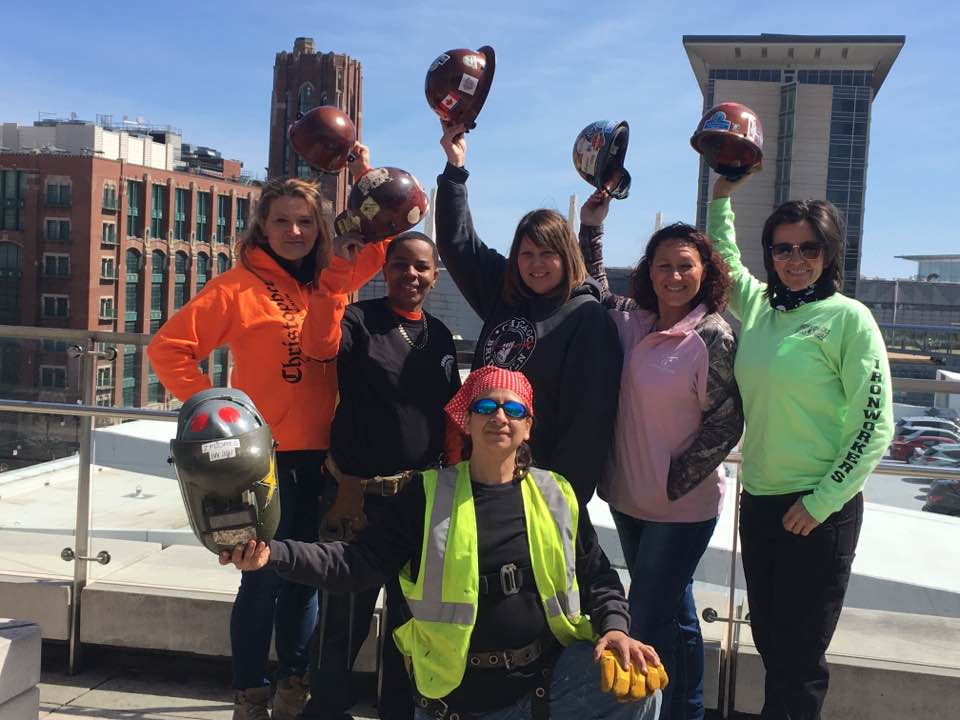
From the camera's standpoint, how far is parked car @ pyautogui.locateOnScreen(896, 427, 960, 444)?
381 centimetres

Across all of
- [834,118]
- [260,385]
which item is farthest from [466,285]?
[834,118]

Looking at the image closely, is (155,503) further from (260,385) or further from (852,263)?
(852,263)

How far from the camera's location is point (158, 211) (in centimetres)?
8169

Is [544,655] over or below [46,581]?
over

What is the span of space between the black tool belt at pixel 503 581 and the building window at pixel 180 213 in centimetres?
8579

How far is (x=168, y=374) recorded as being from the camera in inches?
129

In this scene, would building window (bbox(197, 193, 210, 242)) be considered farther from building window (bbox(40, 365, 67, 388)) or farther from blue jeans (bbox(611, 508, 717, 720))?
blue jeans (bbox(611, 508, 717, 720))

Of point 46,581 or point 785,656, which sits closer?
point 785,656

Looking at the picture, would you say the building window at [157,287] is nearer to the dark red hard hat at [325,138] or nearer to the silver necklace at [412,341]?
the dark red hard hat at [325,138]

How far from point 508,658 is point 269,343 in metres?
1.43

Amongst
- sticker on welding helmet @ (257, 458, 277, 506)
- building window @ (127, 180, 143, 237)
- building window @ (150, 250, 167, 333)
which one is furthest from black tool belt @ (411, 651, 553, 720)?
building window @ (150, 250, 167, 333)

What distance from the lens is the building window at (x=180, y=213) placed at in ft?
274

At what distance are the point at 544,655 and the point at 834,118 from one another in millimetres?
74349

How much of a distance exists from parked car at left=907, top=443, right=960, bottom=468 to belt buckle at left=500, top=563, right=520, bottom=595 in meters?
2.12
